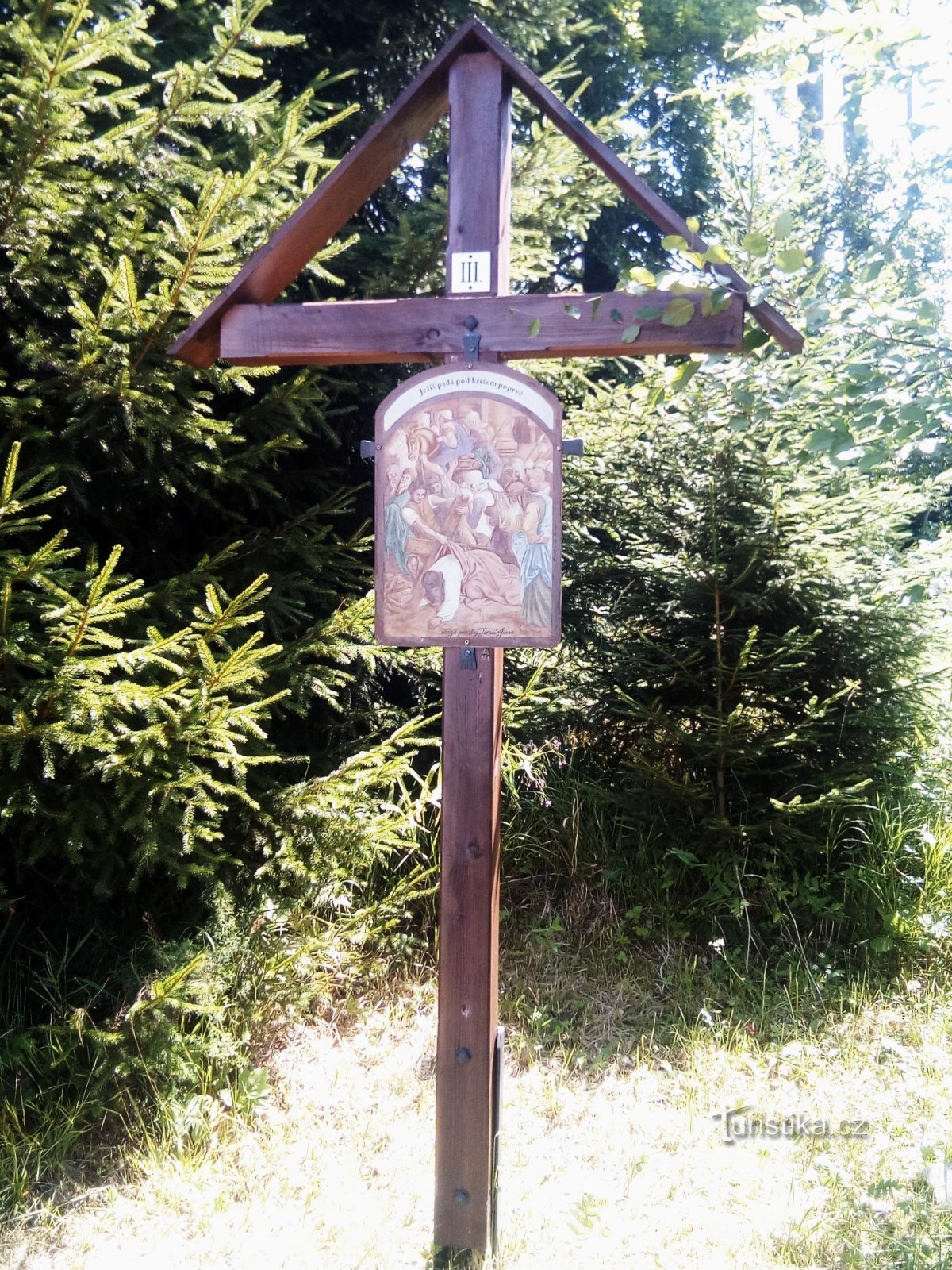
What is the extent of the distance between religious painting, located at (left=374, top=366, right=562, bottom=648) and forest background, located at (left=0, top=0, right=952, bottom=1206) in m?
0.42

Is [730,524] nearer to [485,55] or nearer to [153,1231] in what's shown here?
[485,55]

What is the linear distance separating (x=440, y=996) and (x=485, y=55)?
257 cm

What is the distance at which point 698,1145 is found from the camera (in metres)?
3.17

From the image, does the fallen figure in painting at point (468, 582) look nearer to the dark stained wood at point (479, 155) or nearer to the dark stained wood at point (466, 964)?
the dark stained wood at point (466, 964)

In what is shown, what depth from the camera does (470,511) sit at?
249cm

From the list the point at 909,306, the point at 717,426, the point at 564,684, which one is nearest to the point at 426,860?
the point at 564,684

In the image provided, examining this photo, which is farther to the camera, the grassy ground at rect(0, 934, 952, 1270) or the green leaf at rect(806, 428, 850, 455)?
the grassy ground at rect(0, 934, 952, 1270)

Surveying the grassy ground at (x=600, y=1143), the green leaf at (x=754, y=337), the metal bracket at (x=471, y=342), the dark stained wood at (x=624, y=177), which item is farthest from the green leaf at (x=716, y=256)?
the grassy ground at (x=600, y=1143)

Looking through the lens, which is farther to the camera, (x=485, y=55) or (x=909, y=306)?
(x=485, y=55)

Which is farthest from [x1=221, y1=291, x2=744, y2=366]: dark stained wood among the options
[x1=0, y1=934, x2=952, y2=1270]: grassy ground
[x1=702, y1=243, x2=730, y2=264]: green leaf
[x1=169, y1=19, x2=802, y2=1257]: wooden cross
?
[x1=0, y1=934, x2=952, y2=1270]: grassy ground

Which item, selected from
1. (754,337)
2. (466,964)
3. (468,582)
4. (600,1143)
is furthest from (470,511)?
(600,1143)

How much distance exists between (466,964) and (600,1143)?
43.2 inches

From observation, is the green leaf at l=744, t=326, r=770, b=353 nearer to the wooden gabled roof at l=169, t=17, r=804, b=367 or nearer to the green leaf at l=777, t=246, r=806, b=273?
the wooden gabled roof at l=169, t=17, r=804, b=367

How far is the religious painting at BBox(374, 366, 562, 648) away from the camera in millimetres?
2461
